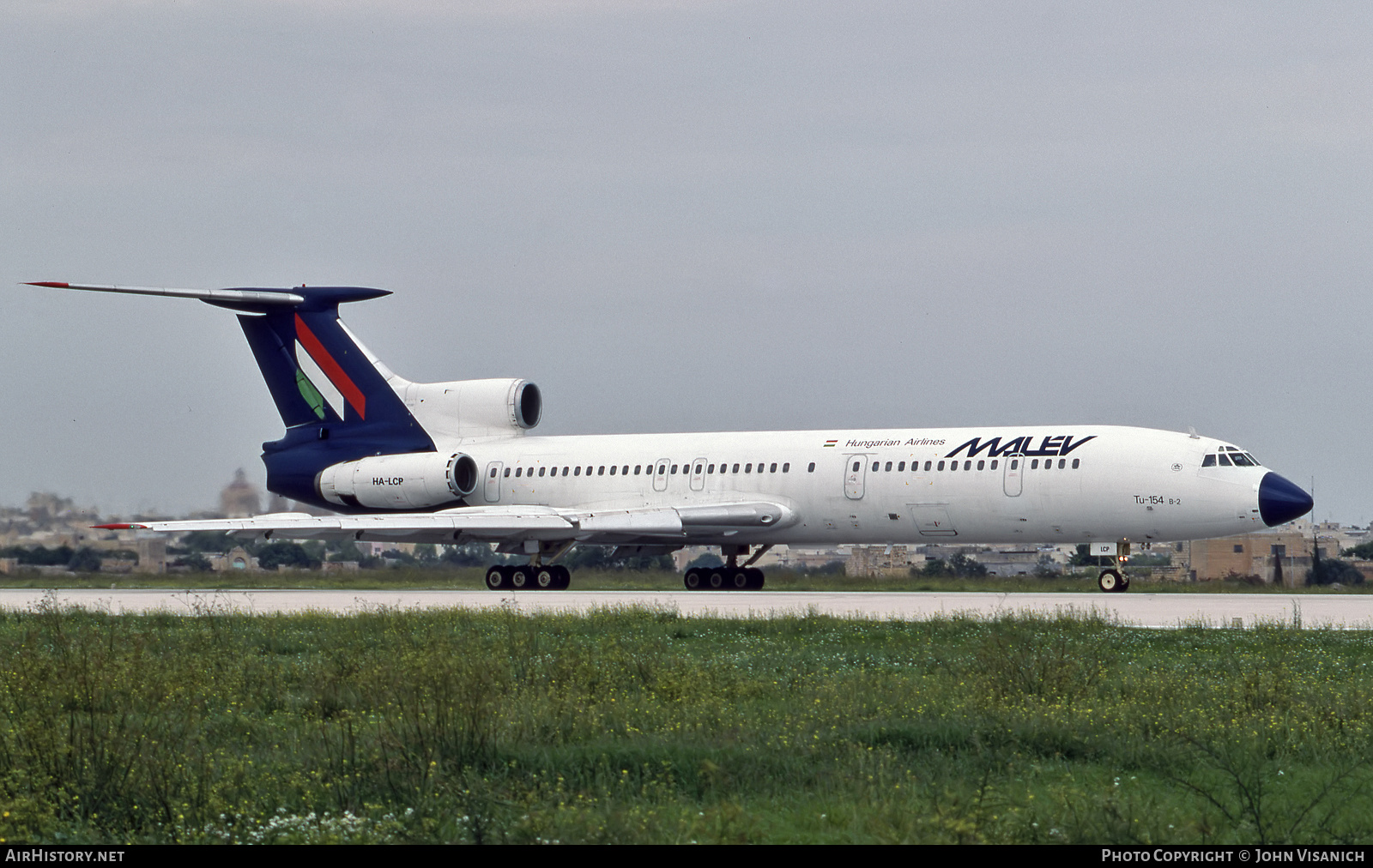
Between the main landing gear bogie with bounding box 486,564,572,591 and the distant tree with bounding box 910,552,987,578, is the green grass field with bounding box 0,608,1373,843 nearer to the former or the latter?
the main landing gear bogie with bounding box 486,564,572,591

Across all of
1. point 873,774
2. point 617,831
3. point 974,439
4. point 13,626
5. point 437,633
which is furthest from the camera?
point 974,439

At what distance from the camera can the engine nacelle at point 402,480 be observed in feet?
121

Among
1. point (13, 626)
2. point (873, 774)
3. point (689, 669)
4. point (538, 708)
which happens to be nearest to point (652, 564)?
point (13, 626)

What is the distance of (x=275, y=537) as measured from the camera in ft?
111

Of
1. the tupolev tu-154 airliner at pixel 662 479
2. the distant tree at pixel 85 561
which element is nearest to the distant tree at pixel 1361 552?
the tupolev tu-154 airliner at pixel 662 479

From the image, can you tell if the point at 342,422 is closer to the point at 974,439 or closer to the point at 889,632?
the point at 974,439

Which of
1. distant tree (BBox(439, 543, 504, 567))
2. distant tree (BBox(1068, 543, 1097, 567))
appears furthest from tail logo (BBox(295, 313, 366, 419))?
distant tree (BBox(1068, 543, 1097, 567))

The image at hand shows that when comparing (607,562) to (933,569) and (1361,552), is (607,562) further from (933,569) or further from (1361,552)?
(1361,552)

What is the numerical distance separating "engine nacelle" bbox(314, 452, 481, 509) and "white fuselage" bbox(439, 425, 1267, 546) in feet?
3.43

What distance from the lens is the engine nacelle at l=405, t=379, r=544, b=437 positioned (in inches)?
1542

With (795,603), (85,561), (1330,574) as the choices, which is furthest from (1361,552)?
(85,561)

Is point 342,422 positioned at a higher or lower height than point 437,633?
higher

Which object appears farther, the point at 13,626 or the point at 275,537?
the point at 275,537

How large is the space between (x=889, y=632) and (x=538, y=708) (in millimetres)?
8250
